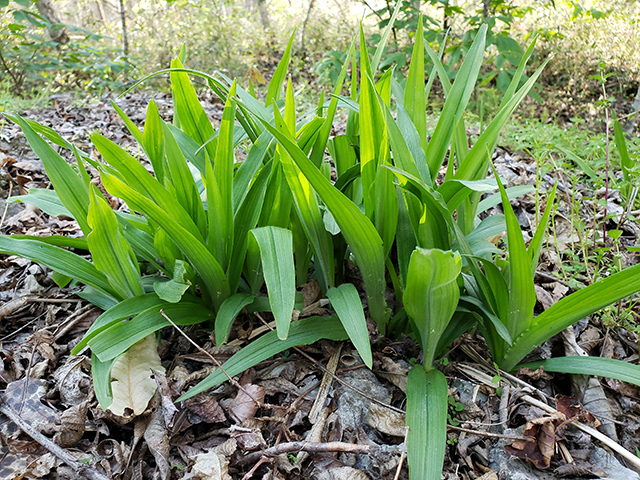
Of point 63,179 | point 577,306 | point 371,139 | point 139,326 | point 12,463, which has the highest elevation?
point 371,139

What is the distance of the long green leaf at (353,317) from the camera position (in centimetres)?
92

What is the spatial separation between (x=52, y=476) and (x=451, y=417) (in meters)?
0.93

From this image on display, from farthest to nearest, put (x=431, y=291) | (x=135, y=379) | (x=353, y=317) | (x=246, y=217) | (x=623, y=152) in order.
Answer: (x=623, y=152) → (x=246, y=217) → (x=135, y=379) → (x=353, y=317) → (x=431, y=291)

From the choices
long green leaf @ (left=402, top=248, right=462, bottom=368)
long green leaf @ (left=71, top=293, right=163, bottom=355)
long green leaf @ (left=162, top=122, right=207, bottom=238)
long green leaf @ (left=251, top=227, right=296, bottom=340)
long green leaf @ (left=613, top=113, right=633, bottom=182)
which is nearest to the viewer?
long green leaf @ (left=402, top=248, right=462, bottom=368)

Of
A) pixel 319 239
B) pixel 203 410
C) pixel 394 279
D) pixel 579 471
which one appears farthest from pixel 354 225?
pixel 579 471

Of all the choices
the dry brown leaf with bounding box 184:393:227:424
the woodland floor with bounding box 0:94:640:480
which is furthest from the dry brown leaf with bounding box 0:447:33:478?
the dry brown leaf with bounding box 184:393:227:424

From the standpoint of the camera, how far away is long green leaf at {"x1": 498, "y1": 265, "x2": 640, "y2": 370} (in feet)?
2.79

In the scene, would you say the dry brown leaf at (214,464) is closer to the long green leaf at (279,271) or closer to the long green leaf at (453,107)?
the long green leaf at (279,271)

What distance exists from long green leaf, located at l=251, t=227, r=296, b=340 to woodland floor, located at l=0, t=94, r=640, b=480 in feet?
0.97

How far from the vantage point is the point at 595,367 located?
0.98 metres

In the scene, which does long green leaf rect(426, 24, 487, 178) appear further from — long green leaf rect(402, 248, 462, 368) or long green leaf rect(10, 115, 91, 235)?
long green leaf rect(10, 115, 91, 235)

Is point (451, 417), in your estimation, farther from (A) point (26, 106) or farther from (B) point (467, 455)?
(A) point (26, 106)

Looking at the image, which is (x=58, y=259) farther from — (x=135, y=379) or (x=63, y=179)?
(x=135, y=379)

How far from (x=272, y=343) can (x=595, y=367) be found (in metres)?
0.77
